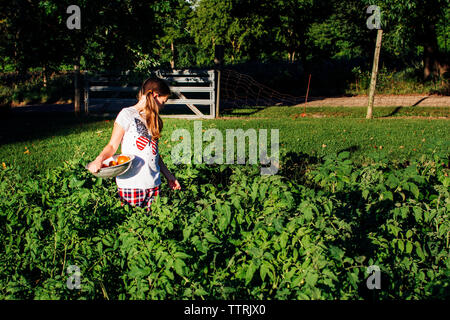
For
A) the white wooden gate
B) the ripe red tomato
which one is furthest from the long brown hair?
the white wooden gate

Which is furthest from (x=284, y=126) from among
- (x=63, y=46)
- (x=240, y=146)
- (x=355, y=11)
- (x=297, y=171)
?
(x=355, y=11)

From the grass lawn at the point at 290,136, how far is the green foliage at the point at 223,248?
4.59ft

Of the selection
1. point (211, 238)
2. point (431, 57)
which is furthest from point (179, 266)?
point (431, 57)

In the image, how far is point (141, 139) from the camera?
3.28 metres

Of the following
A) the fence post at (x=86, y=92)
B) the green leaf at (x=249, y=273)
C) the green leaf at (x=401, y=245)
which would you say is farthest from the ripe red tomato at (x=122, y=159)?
the fence post at (x=86, y=92)

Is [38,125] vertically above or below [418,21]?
below

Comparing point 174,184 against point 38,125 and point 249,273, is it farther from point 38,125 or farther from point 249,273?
point 38,125

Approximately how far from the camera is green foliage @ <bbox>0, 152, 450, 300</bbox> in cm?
224

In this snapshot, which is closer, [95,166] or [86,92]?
[95,166]

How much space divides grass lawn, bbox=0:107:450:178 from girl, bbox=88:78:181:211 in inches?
30.7

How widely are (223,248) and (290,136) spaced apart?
6196 mm

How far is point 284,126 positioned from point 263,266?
8022 millimetres

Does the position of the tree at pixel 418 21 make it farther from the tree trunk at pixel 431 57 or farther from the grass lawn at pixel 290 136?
the grass lawn at pixel 290 136

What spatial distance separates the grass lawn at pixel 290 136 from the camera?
6926mm
